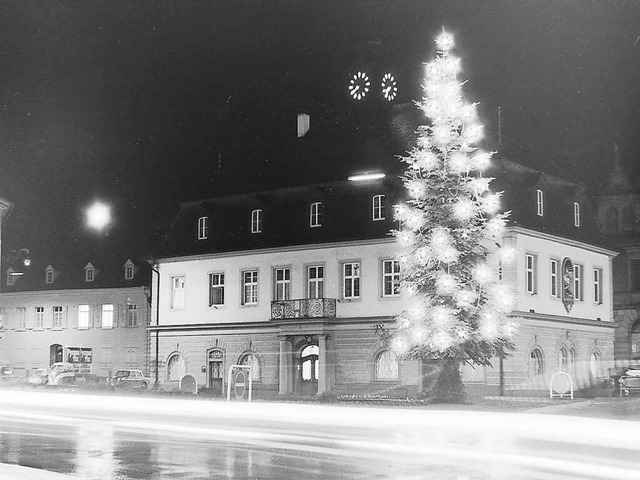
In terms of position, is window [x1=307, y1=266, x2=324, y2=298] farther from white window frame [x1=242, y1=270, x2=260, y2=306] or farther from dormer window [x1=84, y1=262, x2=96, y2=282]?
dormer window [x1=84, y1=262, x2=96, y2=282]

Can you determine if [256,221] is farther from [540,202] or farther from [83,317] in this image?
[83,317]

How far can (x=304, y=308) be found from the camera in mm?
49719

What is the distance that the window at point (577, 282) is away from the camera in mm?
49291

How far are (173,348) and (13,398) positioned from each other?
79.9 ft

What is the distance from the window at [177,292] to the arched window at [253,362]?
210 inches

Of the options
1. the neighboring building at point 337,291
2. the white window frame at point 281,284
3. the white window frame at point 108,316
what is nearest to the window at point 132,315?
the white window frame at point 108,316

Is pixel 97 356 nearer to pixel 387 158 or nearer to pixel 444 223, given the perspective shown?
pixel 387 158

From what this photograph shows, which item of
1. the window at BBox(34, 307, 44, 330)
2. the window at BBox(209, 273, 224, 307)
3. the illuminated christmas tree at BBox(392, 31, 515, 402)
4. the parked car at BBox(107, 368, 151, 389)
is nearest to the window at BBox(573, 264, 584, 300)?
the illuminated christmas tree at BBox(392, 31, 515, 402)

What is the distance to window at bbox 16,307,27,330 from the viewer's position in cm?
7469

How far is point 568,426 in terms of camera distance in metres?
20.5

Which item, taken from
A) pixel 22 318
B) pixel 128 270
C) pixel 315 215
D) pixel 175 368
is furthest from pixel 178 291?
pixel 22 318

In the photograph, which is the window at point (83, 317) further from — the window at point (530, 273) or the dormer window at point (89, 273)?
the window at point (530, 273)

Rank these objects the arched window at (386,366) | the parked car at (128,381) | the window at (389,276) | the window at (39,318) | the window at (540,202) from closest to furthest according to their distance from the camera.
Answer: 1. the arched window at (386,366)
2. the window at (540,202)
3. the window at (389,276)
4. the parked car at (128,381)
5. the window at (39,318)

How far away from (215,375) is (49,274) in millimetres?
26550
